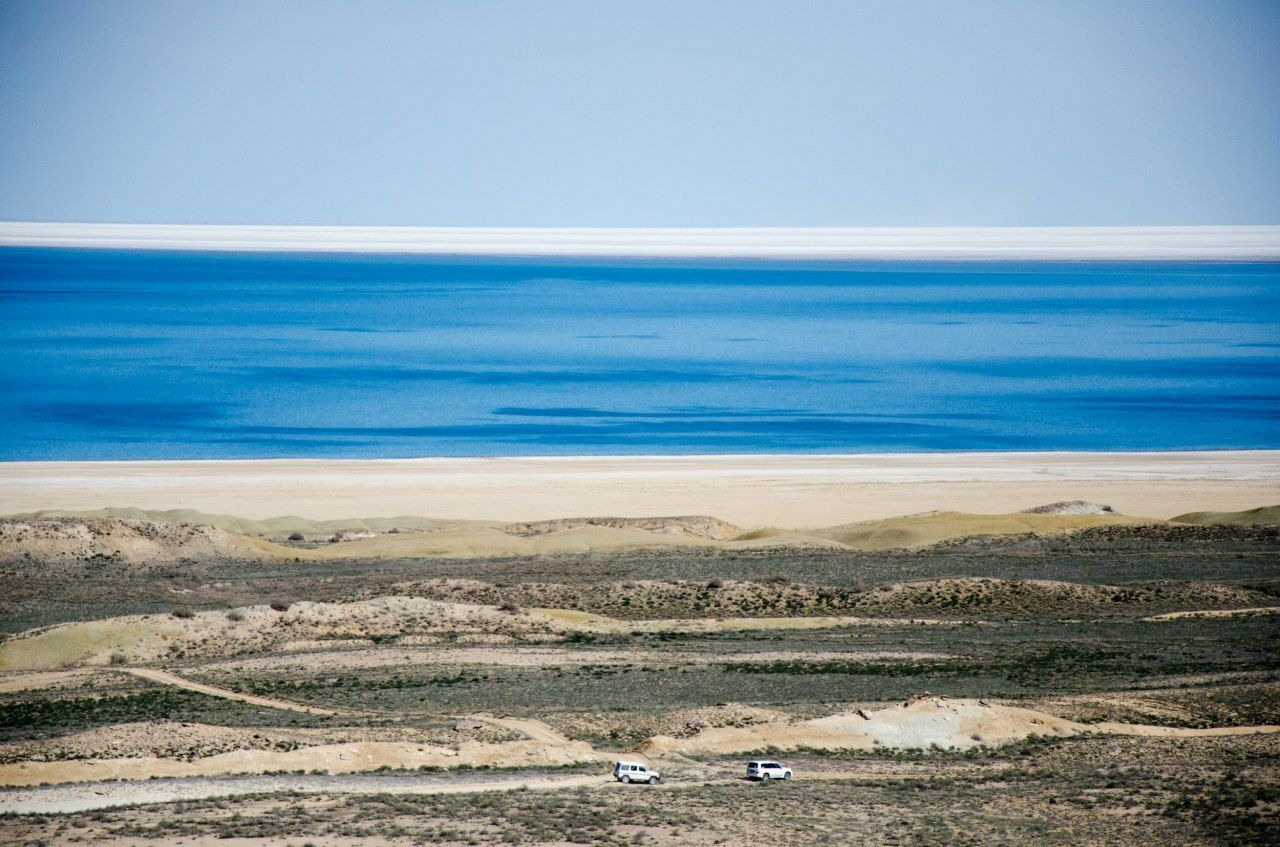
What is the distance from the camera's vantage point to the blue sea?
271 feet

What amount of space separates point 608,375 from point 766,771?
303 feet

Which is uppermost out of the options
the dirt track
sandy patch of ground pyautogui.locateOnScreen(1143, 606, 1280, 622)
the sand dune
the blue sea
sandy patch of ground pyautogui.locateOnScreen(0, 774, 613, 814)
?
the blue sea

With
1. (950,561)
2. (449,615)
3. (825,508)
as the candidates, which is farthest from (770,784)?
(825,508)

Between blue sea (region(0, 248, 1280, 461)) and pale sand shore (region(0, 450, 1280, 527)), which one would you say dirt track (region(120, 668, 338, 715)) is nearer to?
pale sand shore (region(0, 450, 1280, 527))

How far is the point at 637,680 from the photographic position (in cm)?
3152

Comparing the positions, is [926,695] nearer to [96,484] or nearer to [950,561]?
[950,561]

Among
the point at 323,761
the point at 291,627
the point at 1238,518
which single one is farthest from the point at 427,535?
the point at 1238,518

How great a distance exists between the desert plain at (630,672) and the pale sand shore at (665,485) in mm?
664

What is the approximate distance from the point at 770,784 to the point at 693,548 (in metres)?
22.9

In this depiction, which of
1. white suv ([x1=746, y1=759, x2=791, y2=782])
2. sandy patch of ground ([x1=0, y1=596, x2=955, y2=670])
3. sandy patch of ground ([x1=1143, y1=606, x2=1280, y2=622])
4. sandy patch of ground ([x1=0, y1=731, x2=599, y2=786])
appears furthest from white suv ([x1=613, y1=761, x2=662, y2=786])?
sandy patch of ground ([x1=1143, y1=606, x2=1280, y2=622])

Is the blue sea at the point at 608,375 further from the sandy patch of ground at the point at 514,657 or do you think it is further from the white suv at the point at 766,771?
the white suv at the point at 766,771

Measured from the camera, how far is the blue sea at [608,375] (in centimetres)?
8269

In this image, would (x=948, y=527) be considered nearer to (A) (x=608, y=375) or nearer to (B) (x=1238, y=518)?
(B) (x=1238, y=518)

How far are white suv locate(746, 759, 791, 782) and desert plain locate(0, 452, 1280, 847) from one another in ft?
1.05
